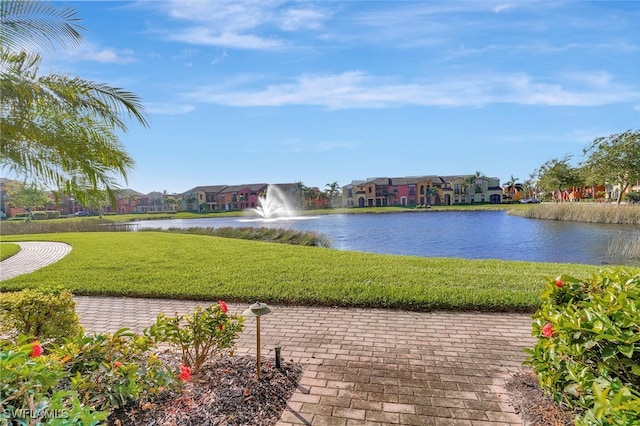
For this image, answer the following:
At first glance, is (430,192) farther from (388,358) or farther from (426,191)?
(388,358)

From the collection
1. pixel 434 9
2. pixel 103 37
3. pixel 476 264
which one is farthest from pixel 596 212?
pixel 103 37

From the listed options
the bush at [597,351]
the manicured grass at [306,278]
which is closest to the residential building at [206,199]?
the manicured grass at [306,278]

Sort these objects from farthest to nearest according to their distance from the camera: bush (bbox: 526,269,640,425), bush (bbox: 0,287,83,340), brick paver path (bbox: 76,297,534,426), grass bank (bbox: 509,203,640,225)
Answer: grass bank (bbox: 509,203,640,225) → bush (bbox: 0,287,83,340) → brick paver path (bbox: 76,297,534,426) → bush (bbox: 526,269,640,425)

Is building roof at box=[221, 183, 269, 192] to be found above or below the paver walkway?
above

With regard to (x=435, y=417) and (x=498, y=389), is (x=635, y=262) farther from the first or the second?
(x=435, y=417)

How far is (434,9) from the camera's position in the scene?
17.7 feet

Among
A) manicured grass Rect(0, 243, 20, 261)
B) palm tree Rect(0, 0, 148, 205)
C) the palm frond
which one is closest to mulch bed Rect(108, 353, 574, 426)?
palm tree Rect(0, 0, 148, 205)

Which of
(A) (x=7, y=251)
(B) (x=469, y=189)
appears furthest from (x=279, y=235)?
(B) (x=469, y=189)

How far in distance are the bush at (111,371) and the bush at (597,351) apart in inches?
110

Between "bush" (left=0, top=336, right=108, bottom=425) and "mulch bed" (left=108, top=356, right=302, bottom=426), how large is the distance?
2.63 feet

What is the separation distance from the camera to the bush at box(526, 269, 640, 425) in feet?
5.32

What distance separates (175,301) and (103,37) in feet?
14.2

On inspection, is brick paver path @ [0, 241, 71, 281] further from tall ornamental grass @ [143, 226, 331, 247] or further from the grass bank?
the grass bank

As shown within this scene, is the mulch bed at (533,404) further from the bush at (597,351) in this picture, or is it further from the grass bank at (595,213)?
the grass bank at (595,213)
